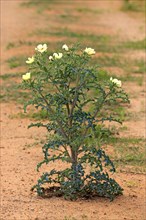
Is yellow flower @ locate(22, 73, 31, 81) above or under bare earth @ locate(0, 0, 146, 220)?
above

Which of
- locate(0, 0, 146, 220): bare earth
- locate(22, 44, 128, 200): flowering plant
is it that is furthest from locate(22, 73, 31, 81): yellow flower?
locate(0, 0, 146, 220): bare earth

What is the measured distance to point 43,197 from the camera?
240 inches

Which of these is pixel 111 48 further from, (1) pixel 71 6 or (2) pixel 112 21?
(1) pixel 71 6

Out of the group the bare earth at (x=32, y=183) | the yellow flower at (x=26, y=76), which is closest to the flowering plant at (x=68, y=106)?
the yellow flower at (x=26, y=76)

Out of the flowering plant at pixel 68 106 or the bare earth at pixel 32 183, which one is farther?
the flowering plant at pixel 68 106

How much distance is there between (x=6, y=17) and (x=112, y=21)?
279cm

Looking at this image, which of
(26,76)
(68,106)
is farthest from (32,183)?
(26,76)

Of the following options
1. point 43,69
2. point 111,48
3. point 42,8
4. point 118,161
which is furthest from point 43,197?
point 42,8

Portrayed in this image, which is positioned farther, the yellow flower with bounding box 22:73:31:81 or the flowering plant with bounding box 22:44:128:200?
the flowering plant with bounding box 22:44:128:200

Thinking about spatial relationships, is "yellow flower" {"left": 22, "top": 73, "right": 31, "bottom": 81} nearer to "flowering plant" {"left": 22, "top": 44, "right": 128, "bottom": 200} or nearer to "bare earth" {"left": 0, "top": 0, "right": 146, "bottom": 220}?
"flowering plant" {"left": 22, "top": 44, "right": 128, "bottom": 200}

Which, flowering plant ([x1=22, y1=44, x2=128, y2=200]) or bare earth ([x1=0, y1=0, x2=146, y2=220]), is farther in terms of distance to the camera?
flowering plant ([x1=22, y1=44, x2=128, y2=200])

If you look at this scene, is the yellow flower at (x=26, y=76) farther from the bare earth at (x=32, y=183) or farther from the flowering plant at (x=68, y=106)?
the bare earth at (x=32, y=183)

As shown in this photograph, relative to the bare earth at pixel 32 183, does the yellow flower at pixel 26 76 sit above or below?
above

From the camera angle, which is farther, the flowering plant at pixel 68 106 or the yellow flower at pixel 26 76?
the flowering plant at pixel 68 106
